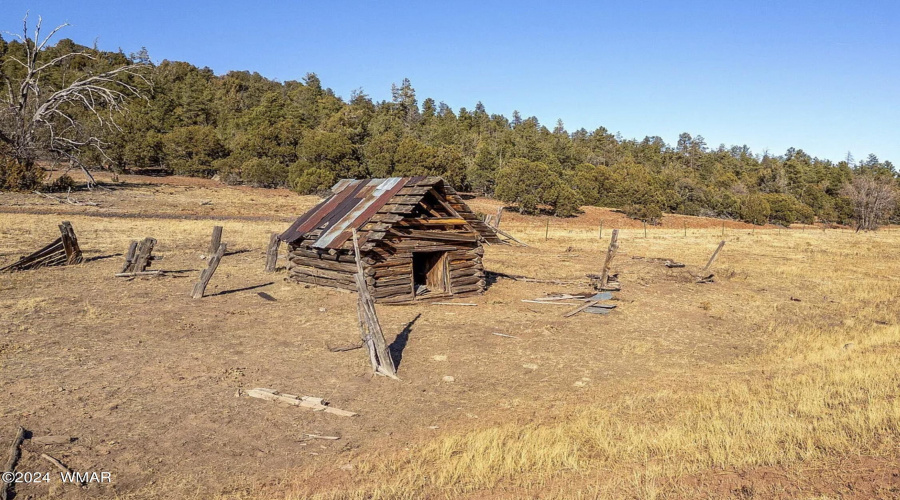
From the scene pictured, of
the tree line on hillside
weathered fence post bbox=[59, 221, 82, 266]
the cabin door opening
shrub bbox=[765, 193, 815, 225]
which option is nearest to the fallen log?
the cabin door opening

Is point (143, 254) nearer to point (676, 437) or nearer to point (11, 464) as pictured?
point (11, 464)

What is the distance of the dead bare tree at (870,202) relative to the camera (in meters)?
65.0

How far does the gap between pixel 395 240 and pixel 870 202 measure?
231 ft

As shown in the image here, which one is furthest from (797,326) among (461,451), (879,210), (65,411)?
(879,210)

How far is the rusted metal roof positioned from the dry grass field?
5.70ft

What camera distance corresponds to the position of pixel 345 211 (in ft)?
57.4

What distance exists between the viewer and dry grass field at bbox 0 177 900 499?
6.48m

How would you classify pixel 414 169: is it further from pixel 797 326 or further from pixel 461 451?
pixel 461 451

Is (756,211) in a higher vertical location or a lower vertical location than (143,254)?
higher

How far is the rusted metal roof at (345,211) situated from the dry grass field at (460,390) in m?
1.74

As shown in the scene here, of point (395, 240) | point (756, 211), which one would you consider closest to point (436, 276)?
point (395, 240)

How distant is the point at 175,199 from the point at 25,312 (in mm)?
33637

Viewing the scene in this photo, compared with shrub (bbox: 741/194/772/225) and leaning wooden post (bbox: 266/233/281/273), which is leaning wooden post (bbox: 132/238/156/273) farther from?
shrub (bbox: 741/194/772/225)

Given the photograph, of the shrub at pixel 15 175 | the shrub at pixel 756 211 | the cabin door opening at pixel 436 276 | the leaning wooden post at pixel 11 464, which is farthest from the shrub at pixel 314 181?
the leaning wooden post at pixel 11 464
